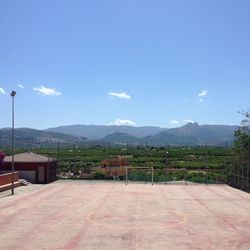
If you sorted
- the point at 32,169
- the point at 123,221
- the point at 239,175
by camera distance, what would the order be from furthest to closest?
the point at 32,169
the point at 239,175
the point at 123,221

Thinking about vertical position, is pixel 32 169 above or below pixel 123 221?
above

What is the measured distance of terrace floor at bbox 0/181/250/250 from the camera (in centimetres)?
1648

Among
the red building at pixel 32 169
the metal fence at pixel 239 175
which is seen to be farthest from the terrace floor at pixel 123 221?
the red building at pixel 32 169

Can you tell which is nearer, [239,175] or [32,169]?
[239,175]

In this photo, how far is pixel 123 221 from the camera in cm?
2111

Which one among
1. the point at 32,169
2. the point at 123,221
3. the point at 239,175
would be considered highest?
the point at 32,169

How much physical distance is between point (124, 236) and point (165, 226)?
2.86 m

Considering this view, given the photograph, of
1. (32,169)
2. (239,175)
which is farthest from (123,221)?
(32,169)

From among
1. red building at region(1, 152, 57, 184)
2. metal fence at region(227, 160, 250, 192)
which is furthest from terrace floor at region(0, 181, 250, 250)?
red building at region(1, 152, 57, 184)

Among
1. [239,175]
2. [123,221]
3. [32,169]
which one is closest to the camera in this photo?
Result: [123,221]

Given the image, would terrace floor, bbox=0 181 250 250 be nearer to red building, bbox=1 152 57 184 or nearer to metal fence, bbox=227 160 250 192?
metal fence, bbox=227 160 250 192

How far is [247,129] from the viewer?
152 feet

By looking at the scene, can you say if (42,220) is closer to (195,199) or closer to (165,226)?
(165,226)

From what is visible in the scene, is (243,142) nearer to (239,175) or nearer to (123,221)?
(239,175)
